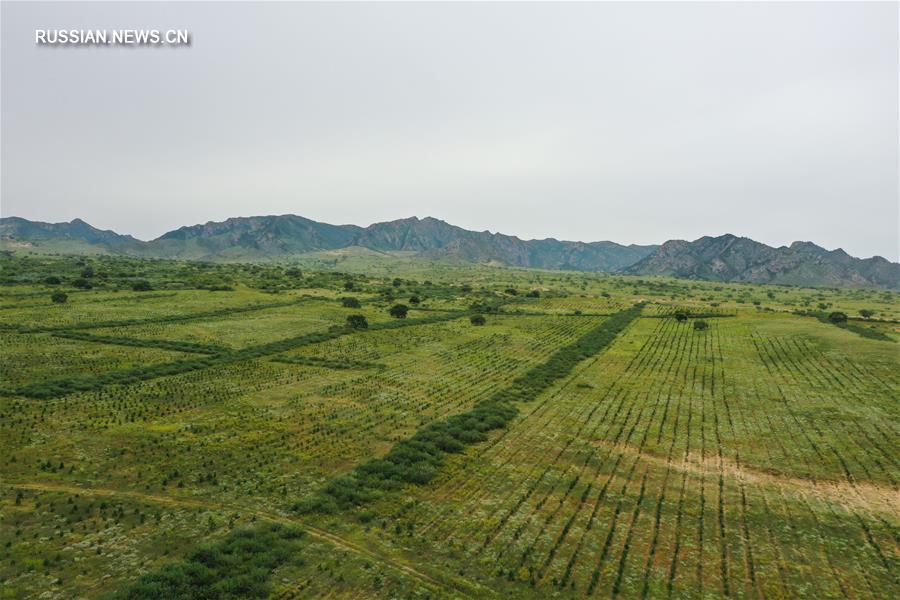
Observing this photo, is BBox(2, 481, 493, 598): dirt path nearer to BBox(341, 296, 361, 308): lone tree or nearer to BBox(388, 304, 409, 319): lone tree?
BBox(388, 304, 409, 319): lone tree

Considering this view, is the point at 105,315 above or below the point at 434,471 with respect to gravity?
above

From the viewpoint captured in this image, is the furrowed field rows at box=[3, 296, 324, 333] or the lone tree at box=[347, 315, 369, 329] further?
the lone tree at box=[347, 315, 369, 329]

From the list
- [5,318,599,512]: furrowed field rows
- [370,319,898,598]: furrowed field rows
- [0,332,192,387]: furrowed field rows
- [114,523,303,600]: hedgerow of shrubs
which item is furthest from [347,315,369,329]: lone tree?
[114,523,303,600]: hedgerow of shrubs

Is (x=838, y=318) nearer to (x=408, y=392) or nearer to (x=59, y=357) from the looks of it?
(x=408, y=392)

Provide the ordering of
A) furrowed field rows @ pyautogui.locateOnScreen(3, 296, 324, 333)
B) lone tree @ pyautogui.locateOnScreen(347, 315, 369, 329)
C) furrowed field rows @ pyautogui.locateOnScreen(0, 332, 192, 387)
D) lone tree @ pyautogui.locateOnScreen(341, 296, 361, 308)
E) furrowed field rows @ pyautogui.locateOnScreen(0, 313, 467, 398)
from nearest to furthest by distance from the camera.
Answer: furrowed field rows @ pyautogui.locateOnScreen(0, 313, 467, 398)
furrowed field rows @ pyautogui.locateOnScreen(0, 332, 192, 387)
furrowed field rows @ pyautogui.locateOnScreen(3, 296, 324, 333)
lone tree @ pyautogui.locateOnScreen(347, 315, 369, 329)
lone tree @ pyautogui.locateOnScreen(341, 296, 361, 308)

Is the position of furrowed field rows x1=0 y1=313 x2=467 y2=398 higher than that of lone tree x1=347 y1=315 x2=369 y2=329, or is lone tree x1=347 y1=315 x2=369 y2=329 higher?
lone tree x1=347 y1=315 x2=369 y2=329

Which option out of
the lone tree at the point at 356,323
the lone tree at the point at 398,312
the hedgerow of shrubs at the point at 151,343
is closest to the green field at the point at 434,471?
the hedgerow of shrubs at the point at 151,343

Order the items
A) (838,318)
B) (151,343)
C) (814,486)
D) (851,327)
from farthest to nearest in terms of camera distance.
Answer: (838,318) → (851,327) → (151,343) → (814,486)

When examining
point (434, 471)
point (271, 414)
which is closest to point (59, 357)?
point (271, 414)
